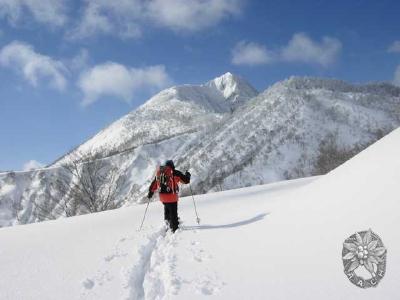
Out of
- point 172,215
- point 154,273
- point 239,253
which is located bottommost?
point 154,273

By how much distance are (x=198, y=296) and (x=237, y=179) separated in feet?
443

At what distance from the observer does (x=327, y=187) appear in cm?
955

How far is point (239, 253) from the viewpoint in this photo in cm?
791

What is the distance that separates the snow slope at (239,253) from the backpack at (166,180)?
125 centimetres

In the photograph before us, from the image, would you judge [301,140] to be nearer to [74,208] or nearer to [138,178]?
[138,178]

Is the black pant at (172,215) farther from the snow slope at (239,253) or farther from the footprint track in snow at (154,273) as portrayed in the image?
the footprint track in snow at (154,273)

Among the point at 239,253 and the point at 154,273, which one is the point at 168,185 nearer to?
the point at 239,253

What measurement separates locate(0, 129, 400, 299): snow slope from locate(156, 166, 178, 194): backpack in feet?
4.10

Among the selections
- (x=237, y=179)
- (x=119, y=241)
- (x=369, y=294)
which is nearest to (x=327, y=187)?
(x=369, y=294)

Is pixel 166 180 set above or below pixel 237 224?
above

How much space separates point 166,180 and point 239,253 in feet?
15.0

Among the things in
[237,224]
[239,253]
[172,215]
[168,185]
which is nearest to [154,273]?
[239,253]

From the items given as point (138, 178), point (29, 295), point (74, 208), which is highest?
point (138, 178)

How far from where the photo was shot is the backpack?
39.2 ft
